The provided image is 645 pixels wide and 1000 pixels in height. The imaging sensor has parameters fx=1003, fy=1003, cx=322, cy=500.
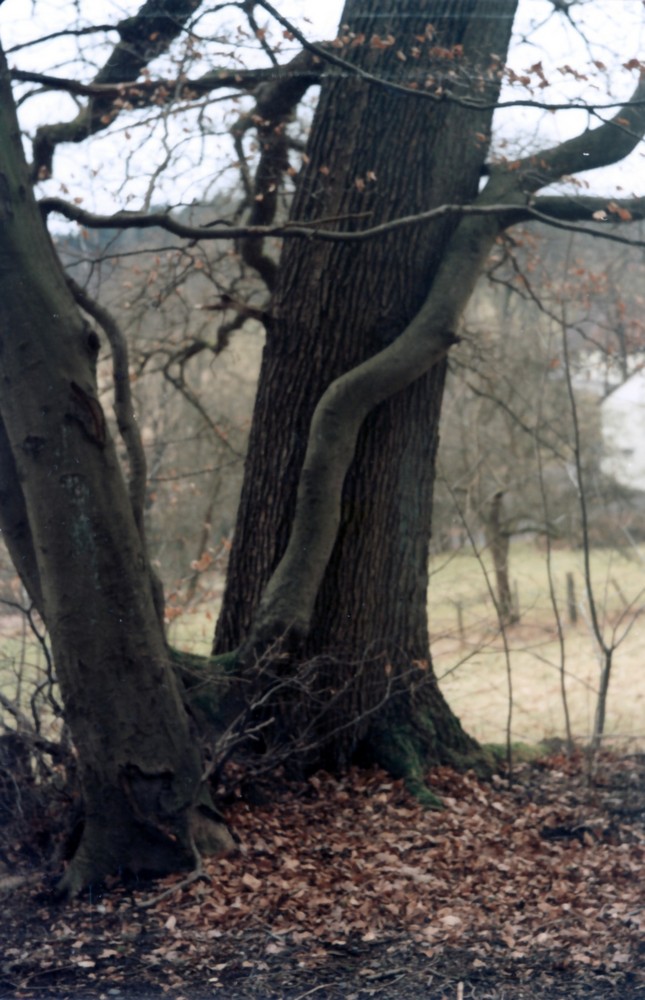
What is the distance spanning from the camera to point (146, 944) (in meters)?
4.05

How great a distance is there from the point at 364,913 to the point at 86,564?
1937mm

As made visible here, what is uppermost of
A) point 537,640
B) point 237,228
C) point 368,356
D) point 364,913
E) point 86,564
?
point 237,228

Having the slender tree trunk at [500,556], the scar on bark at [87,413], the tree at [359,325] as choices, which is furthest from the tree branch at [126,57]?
the slender tree trunk at [500,556]

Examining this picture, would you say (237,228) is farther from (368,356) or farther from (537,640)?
(537,640)

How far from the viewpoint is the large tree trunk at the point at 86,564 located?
165 inches

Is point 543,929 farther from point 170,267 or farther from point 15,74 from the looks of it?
point 170,267

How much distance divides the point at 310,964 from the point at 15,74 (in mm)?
4218

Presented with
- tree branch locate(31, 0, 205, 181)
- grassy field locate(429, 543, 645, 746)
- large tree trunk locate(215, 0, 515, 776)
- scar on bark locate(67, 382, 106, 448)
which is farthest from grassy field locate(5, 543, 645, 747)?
tree branch locate(31, 0, 205, 181)

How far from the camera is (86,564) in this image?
427cm

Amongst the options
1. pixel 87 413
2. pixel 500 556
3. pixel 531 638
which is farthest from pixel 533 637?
pixel 87 413

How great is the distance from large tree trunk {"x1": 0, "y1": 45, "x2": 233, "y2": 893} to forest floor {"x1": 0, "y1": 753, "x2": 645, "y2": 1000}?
1.06 feet

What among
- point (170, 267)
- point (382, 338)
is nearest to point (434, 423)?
point (382, 338)

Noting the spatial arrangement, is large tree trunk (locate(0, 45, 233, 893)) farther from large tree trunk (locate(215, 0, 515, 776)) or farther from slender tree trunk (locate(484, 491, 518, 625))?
slender tree trunk (locate(484, 491, 518, 625))

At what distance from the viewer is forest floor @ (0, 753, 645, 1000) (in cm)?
377
